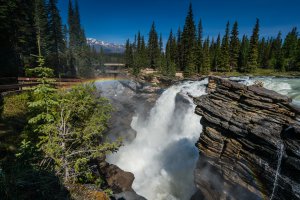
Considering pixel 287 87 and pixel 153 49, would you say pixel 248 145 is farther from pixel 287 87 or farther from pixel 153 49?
pixel 153 49

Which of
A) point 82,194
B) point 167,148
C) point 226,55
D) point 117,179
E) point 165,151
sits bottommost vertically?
point 165,151

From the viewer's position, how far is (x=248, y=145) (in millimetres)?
13477

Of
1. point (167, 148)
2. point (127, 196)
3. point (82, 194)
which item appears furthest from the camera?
point (167, 148)

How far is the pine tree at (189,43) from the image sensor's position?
55.1 meters

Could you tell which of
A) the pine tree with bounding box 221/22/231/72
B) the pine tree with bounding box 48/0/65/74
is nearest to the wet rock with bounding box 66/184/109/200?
the pine tree with bounding box 48/0/65/74

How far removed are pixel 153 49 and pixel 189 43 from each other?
23590 mm

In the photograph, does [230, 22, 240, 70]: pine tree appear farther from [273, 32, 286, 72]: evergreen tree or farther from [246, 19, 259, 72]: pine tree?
[273, 32, 286, 72]: evergreen tree

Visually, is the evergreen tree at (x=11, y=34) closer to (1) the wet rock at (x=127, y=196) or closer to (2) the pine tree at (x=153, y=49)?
(1) the wet rock at (x=127, y=196)

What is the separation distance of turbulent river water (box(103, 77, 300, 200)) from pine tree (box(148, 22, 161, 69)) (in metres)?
45.4

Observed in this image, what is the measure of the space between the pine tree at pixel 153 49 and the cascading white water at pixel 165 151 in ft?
151

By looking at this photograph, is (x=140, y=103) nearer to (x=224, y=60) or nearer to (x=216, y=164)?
(x=216, y=164)

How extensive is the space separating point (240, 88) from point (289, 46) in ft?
225

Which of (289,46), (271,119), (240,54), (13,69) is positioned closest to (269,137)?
(271,119)

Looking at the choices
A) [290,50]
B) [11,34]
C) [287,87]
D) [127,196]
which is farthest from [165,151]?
[290,50]
